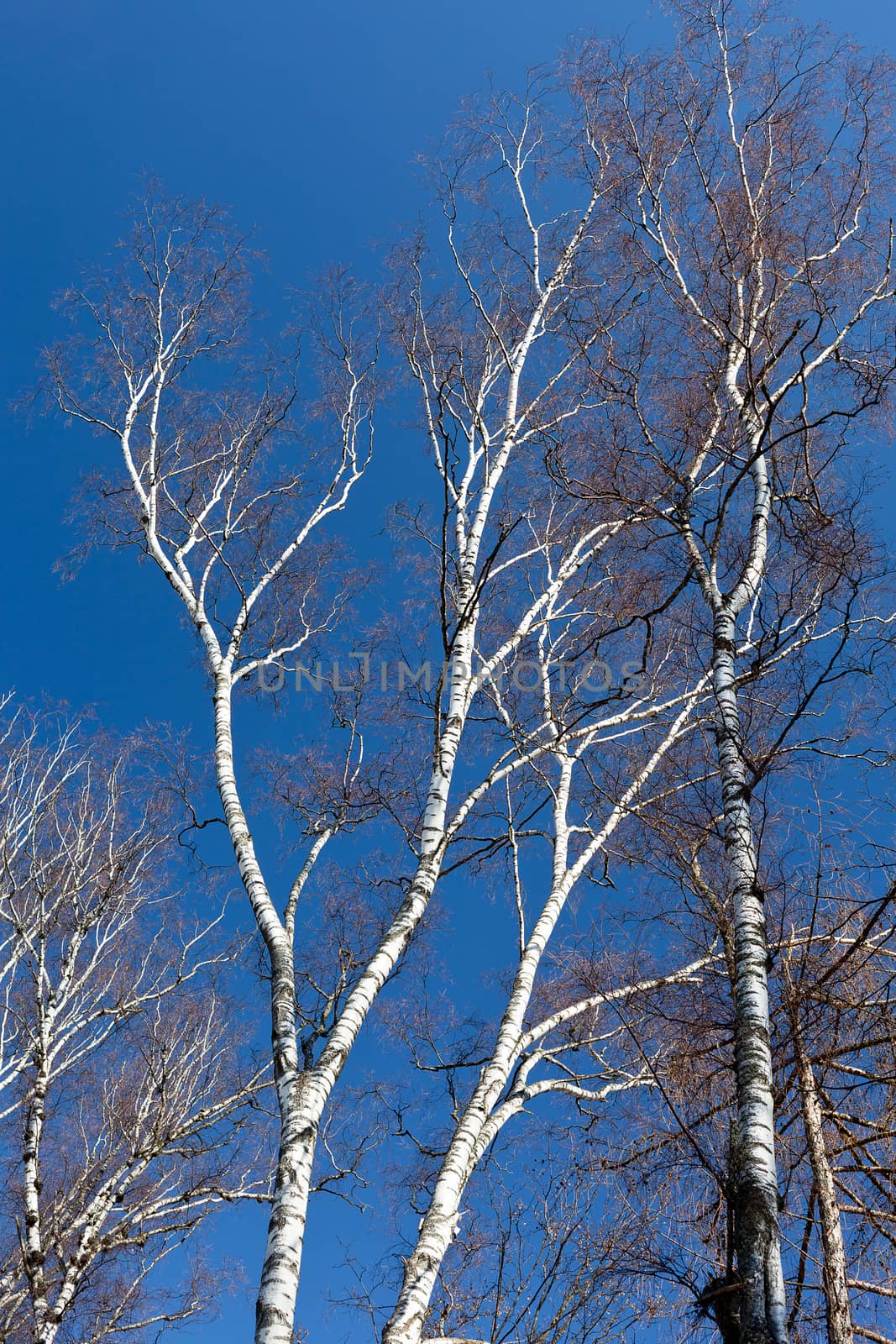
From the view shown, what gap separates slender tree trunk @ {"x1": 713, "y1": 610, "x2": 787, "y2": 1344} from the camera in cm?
333

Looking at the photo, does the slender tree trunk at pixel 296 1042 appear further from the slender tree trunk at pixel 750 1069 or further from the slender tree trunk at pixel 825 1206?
the slender tree trunk at pixel 825 1206

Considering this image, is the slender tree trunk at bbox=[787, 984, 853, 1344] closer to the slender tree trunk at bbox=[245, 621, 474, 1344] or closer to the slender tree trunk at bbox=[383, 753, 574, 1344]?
the slender tree trunk at bbox=[383, 753, 574, 1344]

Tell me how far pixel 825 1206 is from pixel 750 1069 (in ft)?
4.02

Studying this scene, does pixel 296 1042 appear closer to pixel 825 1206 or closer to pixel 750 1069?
pixel 750 1069

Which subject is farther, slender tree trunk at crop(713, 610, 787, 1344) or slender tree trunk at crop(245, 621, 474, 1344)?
slender tree trunk at crop(245, 621, 474, 1344)

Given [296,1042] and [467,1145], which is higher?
→ [296,1042]

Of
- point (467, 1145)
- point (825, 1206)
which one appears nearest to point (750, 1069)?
point (825, 1206)

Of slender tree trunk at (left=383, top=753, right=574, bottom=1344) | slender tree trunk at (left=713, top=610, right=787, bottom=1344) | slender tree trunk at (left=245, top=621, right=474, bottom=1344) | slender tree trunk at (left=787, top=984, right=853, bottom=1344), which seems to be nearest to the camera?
slender tree trunk at (left=713, top=610, right=787, bottom=1344)

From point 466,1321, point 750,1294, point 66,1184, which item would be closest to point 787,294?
point 750,1294

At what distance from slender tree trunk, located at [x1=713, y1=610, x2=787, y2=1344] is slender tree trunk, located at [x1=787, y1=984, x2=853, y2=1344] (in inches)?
12.2

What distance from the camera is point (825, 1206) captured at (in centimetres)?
442

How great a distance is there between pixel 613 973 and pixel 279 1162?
3.77 meters

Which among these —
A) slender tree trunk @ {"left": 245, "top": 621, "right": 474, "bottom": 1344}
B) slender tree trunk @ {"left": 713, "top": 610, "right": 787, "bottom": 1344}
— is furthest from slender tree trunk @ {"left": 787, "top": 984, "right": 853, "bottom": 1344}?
slender tree trunk @ {"left": 245, "top": 621, "right": 474, "bottom": 1344}

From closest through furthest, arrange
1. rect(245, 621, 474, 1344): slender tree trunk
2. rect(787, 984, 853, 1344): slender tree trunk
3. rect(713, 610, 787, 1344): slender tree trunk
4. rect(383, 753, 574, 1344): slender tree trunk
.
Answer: rect(713, 610, 787, 1344): slender tree trunk, rect(787, 984, 853, 1344): slender tree trunk, rect(245, 621, 474, 1344): slender tree trunk, rect(383, 753, 574, 1344): slender tree trunk
